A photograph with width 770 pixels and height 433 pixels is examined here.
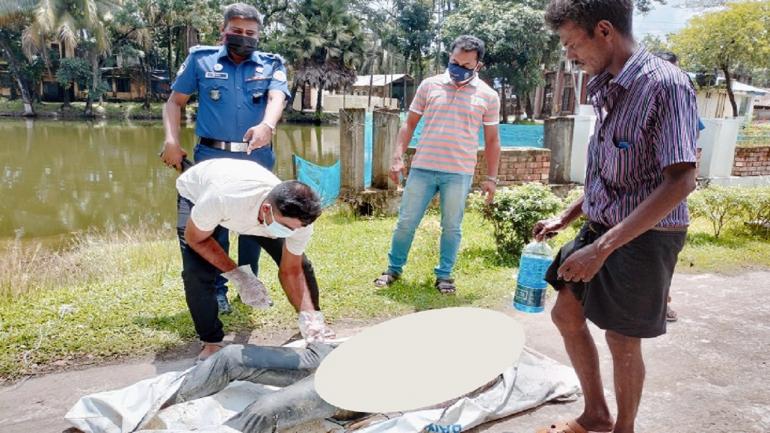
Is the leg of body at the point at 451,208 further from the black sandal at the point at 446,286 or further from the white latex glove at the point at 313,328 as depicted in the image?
the white latex glove at the point at 313,328

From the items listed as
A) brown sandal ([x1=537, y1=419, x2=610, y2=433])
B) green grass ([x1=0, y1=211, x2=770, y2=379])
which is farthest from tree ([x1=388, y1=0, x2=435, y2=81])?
brown sandal ([x1=537, y1=419, x2=610, y2=433])

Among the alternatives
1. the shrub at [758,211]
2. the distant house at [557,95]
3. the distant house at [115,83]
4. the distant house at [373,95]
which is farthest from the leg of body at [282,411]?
the distant house at [115,83]

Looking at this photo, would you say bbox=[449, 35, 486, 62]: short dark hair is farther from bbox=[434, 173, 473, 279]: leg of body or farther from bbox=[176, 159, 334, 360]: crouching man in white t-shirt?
bbox=[176, 159, 334, 360]: crouching man in white t-shirt

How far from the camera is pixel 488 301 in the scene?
161 inches

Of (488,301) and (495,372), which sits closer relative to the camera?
(495,372)

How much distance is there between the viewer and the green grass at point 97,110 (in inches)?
1208

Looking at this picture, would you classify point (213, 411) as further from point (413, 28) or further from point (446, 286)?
point (413, 28)

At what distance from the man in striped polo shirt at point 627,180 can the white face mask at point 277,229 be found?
4.26 ft

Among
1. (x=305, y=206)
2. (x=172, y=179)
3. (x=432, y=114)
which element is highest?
(x=432, y=114)

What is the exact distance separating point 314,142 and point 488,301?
1984 centimetres

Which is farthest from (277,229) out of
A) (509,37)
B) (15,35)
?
(15,35)

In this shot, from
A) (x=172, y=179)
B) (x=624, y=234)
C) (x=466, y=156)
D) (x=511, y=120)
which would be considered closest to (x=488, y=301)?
(x=466, y=156)

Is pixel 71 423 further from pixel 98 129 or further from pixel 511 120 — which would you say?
pixel 511 120

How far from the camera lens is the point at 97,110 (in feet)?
103
